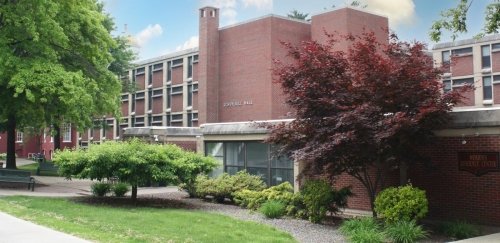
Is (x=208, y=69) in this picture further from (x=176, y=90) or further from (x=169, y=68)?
(x=169, y=68)

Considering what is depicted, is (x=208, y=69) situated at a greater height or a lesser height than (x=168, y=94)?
greater

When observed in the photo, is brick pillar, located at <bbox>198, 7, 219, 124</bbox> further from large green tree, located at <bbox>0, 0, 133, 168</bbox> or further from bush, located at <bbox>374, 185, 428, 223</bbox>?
bush, located at <bbox>374, 185, 428, 223</bbox>

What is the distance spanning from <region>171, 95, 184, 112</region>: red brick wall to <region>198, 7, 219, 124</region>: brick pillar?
15.0 ft

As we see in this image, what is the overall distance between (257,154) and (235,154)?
139cm

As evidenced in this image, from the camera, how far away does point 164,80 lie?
53.9 m

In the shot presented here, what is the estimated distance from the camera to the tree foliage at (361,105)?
1270cm

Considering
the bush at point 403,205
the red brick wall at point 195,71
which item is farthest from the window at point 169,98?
the bush at point 403,205

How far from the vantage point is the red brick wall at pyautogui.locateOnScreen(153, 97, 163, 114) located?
181ft

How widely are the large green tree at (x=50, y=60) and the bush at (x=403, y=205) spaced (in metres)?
14.9

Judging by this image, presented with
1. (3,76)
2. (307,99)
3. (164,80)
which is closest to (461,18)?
(307,99)

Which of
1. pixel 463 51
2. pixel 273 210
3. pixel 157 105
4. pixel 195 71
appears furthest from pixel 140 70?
pixel 273 210

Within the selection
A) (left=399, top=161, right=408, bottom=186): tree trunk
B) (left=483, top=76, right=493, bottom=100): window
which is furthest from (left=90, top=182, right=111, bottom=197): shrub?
(left=483, top=76, right=493, bottom=100): window

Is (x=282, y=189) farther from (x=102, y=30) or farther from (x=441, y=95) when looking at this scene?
(x=102, y=30)

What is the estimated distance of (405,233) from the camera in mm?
11469
